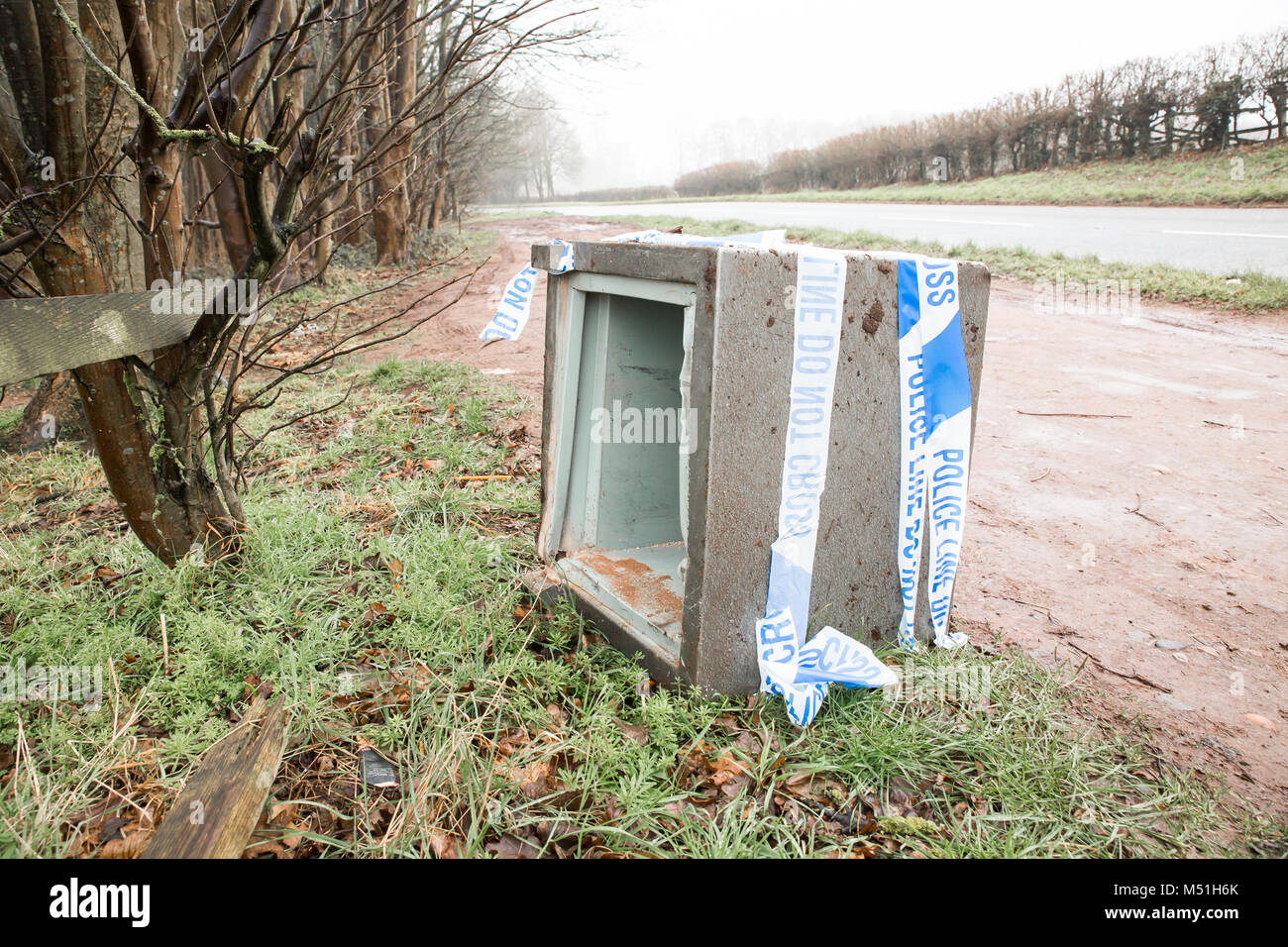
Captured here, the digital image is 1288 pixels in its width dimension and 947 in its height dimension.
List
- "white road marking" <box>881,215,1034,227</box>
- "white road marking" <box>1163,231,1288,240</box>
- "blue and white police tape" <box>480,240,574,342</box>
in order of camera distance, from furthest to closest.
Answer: "white road marking" <box>881,215,1034,227</box> → "white road marking" <box>1163,231,1288,240</box> → "blue and white police tape" <box>480,240,574,342</box>

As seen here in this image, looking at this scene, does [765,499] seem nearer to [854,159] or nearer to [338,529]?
[338,529]

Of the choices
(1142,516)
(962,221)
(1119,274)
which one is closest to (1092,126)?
(962,221)

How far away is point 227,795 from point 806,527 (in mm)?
1647

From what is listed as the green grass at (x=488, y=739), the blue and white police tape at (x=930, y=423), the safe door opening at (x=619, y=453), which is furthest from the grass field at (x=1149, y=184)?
the green grass at (x=488, y=739)

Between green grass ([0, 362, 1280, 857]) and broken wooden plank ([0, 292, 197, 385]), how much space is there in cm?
85

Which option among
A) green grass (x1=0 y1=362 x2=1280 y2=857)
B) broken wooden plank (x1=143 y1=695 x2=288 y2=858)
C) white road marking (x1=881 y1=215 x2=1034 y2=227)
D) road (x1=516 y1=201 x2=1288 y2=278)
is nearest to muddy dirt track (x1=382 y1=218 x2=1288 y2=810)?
green grass (x1=0 y1=362 x2=1280 y2=857)

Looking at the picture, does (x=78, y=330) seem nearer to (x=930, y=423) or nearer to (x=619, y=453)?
(x=619, y=453)

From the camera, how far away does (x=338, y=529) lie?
10.7 feet

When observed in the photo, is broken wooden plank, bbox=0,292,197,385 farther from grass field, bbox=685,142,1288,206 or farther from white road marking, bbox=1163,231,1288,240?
grass field, bbox=685,142,1288,206

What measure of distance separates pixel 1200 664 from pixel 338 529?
10.7 feet

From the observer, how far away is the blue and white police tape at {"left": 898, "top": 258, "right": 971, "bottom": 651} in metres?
2.38

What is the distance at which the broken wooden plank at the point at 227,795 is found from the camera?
1.66m

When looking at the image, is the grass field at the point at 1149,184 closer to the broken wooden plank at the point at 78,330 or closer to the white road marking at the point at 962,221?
the white road marking at the point at 962,221
